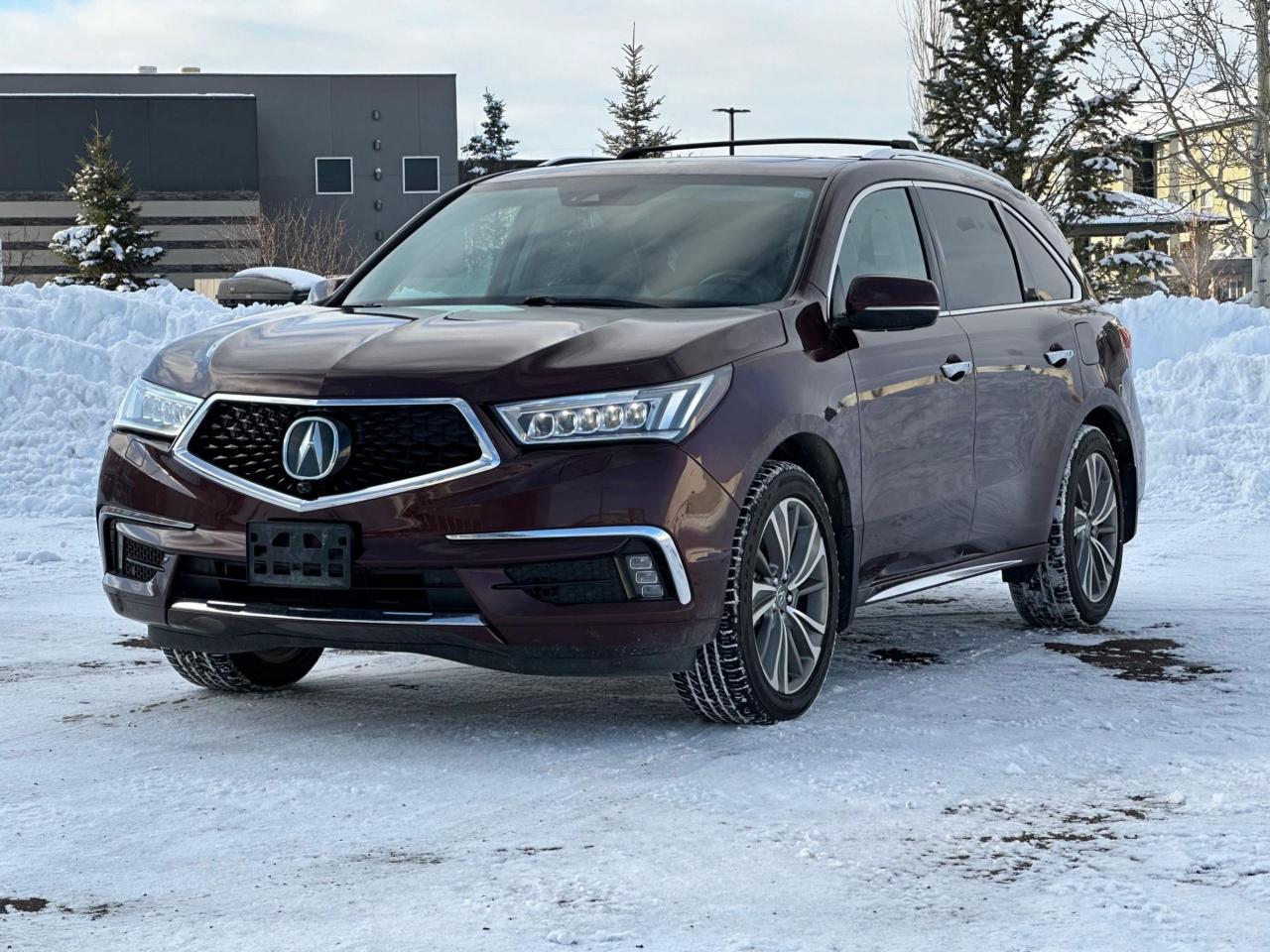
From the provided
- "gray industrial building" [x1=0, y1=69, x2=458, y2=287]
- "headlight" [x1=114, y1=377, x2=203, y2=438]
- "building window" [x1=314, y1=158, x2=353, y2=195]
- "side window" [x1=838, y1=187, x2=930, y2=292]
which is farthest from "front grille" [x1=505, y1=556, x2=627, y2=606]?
"building window" [x1=314, y1=158, x2=353, y2=195]

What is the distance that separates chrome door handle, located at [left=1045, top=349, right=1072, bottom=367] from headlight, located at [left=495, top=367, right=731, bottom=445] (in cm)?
263

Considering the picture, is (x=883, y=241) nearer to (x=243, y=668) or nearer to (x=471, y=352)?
(x=471, y=352)

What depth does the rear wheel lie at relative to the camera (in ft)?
19.9

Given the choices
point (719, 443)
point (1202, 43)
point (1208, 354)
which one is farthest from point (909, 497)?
point (1202, 43)

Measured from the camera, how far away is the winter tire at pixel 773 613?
532 cm

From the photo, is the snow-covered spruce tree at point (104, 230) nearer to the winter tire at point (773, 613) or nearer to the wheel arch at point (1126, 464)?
the wheel arch at point (1126, 464)

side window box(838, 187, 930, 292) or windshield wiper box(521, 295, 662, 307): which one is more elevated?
side window box(838, 187, 930, 292)

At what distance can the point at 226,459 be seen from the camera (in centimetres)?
530

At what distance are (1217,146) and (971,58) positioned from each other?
8.56 m

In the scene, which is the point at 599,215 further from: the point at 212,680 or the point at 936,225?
the point at 212,680

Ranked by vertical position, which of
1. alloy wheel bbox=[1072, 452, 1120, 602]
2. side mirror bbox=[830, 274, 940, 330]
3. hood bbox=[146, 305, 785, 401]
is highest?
side mirror bbox=[830, 274, 940, 330]

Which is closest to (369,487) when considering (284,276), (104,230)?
(284,276)

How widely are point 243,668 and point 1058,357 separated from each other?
3.36 metres

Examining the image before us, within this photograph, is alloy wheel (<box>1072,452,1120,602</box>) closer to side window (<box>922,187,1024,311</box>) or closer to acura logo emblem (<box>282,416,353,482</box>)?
side window (<box>922,187,1024,311</box>)
